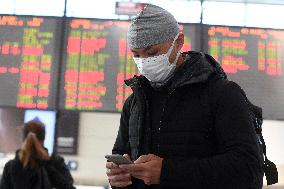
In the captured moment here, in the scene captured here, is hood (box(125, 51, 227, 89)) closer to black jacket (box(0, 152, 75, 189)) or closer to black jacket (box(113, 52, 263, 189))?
black jacket (box(113, 52, 263, 189))

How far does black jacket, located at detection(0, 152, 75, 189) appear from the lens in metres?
2.43

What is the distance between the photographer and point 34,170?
→ 8.04 feet

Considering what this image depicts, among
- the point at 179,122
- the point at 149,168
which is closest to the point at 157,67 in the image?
the point at 179,122

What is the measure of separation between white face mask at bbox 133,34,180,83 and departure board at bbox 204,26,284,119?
7.63 ft

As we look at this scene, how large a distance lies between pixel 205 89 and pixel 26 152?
1725 mm

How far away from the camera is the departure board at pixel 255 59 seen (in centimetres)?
336

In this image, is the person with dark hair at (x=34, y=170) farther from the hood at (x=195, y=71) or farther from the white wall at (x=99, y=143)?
the hood at (x=195, y=71)

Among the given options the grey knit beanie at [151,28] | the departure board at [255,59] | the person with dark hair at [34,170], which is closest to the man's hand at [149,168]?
the grey knit beanie at [151,28]

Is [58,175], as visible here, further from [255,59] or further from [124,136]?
[255,59]

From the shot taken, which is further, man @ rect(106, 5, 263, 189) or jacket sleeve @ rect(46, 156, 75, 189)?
jacket sleeve @ rect(46, 156, 75, 189)

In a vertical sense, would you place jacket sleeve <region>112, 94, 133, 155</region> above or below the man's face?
below

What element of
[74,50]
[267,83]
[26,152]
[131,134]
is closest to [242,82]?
[267,83]

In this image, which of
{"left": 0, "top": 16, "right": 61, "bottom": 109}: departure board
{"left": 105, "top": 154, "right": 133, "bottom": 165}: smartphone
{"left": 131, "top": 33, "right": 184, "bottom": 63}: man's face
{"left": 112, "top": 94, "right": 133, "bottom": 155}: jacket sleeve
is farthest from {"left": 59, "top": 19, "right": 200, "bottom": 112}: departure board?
{"left": 105, "top": 154, "right": 133, "bottom": 165}: smartphone

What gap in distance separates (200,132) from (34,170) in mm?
1695
